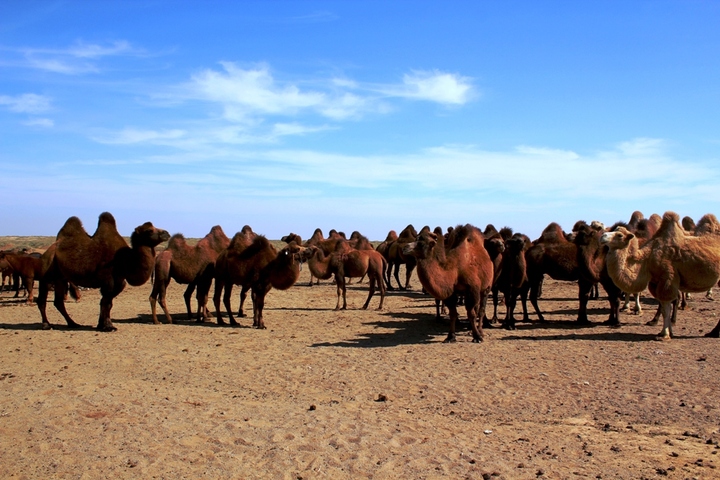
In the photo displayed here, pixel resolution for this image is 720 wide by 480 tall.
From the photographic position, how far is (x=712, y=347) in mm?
10461

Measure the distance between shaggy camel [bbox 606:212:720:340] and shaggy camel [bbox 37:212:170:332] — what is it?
9.34 meters

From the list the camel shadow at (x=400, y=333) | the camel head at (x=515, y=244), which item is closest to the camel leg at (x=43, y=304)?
the camel shadow at (x=400, y=333)

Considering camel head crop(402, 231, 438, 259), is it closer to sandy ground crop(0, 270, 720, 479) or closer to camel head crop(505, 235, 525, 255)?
sandy ground crop(0, 270, 720, 479)

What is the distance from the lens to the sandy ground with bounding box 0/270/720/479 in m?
5.53

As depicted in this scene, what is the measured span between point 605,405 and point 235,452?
14.3 ft

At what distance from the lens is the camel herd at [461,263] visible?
11.5 m

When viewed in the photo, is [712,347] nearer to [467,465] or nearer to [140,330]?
[467,465]

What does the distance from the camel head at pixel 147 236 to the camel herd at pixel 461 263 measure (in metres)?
0.02

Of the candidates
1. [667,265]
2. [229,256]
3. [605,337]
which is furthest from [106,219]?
[667,265]

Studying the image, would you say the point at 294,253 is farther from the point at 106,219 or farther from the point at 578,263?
the point at 578,263

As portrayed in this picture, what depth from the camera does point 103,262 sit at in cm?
1295

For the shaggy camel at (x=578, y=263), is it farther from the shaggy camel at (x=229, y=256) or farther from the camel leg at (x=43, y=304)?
the camel leg at (x=43, y=304)

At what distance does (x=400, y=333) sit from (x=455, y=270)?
2.22 meters

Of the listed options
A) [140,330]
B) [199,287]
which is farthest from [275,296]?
[140,330]
